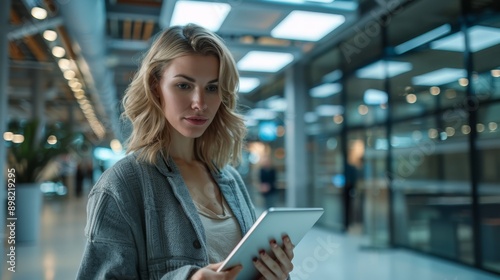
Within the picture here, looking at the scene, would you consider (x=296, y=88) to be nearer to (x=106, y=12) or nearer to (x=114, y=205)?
(x=106, y=12)

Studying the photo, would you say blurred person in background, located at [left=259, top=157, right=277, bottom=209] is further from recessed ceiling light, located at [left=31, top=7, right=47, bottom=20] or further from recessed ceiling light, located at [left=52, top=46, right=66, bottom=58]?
recessed ceiling light, located at [left=31, top=7, right=47, bottom=20]

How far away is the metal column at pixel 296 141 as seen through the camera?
9.16 m

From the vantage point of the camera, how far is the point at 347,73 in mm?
8008

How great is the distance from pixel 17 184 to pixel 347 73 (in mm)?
5981

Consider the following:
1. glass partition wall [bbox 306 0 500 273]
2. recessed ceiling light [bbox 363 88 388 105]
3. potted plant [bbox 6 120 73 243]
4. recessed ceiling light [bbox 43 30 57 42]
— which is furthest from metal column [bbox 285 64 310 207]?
recessed ceiling light [bbox 43 30 57 42]

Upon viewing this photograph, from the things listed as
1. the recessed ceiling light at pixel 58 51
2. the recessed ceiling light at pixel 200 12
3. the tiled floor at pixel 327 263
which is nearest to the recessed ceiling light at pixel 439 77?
the tiled floor at pixel 327 263

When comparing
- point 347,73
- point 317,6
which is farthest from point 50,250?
point 347,73

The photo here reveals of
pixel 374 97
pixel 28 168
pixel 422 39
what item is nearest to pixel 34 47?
pixel 28 168

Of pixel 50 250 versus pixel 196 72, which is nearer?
pixel 196 72

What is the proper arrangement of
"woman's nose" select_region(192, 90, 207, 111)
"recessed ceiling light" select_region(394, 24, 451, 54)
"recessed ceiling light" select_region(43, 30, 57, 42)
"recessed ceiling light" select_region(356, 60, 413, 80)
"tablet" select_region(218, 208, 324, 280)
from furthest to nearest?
1. "recessed ceiling light" select_region(356, 60, 413, 80)
2. "recessed ceiling light" select_region(43, 30, 57, 42)
3. "recessed ceiling light" select_region(394, 24, 451, 54)
4. "woman's nose" select_region(192, 90, 207, 111)
5. "tablet" select_region(218, 208, 324, 280)

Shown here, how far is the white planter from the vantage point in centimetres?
562

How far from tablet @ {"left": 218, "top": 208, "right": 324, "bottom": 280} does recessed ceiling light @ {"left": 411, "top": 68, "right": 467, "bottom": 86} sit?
476 centimetres

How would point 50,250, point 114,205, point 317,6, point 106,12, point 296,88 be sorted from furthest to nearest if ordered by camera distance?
point 296,88 → point 106,12 → point 50,250 → point 317,6 → point 114,205

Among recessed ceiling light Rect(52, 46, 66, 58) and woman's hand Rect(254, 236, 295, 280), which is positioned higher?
recessed ceiling light Rect(52, 46, 66, 58)
